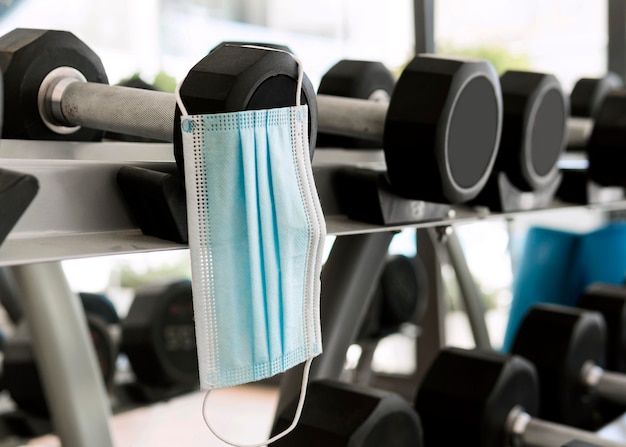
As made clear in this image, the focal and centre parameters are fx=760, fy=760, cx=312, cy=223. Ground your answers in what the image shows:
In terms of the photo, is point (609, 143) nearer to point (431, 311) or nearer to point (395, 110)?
point (395, 110)

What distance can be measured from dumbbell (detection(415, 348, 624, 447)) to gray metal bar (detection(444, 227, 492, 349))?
0.58 m

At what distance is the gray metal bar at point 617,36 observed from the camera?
2.10m

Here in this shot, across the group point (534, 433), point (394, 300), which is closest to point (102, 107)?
point (534, 433)

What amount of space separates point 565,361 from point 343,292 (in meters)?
0.52

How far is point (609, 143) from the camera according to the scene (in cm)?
123

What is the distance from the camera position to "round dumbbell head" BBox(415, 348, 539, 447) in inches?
43.1

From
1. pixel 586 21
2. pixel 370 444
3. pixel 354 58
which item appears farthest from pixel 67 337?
pixel 586 21

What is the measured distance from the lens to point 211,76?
61 centimetres

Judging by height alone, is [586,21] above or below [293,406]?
above

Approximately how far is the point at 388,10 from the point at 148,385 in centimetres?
183

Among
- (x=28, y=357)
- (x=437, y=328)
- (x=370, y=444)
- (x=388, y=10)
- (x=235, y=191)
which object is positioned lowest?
(x=437, y=328)

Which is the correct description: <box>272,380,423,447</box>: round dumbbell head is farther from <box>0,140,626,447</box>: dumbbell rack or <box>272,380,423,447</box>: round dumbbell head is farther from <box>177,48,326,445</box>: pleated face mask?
<box>177,48,326,445</box>: pleated face mask

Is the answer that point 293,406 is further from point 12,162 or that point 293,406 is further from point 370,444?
point 12,162

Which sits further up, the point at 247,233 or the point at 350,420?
the point at 247,233
